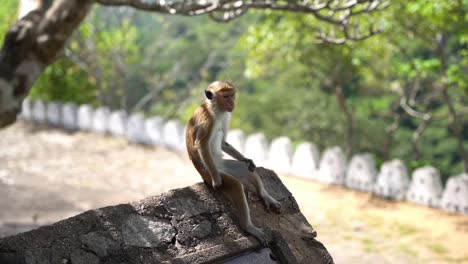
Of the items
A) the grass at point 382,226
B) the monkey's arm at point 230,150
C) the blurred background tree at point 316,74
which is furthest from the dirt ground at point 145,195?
the monkey's arm at point 230,150

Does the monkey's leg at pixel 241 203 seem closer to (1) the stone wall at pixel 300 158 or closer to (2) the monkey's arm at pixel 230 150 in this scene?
(2) the monkey's arm at pixel 230 150

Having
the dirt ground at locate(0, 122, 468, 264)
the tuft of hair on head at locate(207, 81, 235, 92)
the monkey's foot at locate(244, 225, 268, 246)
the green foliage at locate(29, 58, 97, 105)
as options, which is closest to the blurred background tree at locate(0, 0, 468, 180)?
the green foliage at locate(29, 58, 97, 105)

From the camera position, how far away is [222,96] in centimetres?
452

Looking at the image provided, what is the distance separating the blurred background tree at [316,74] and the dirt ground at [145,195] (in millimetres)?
2317

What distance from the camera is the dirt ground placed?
30.2 feet

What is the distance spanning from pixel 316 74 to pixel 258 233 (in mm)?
13376

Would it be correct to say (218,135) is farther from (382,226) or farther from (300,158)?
(300,158)

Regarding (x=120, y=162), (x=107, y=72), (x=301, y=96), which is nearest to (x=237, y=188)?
(x=120, y=162)

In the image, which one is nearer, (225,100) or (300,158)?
(225,100)

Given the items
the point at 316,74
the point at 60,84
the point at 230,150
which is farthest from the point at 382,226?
the point at 60,84

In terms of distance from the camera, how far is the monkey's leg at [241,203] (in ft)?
13.2

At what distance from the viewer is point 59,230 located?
11.5ft

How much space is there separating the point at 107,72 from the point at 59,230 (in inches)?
724

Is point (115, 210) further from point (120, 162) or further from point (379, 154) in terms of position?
point (379, 154)
